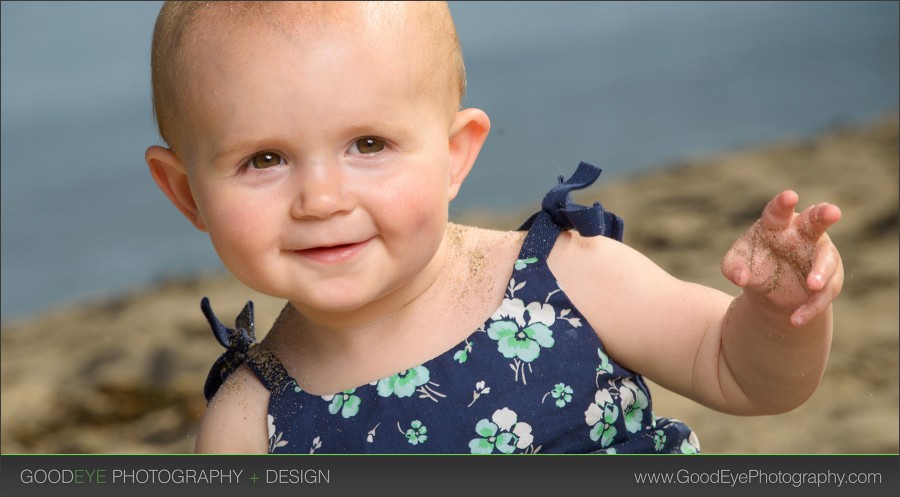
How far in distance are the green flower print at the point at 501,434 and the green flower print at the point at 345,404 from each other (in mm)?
149

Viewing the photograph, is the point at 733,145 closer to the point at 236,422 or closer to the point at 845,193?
the point at 845,193

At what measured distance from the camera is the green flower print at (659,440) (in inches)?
56.8

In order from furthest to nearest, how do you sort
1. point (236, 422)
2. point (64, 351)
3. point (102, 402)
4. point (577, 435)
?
point (64, 351)
point (102, 402)
point (236, 422)
point (577, 435)

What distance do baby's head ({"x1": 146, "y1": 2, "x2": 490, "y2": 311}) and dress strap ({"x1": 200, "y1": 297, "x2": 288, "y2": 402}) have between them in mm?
211

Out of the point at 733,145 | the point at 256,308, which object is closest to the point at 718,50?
the point at 733,145

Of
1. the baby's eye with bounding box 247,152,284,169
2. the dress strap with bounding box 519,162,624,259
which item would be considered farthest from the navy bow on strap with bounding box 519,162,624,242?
the baby's eye with bounding box 247,152,284,169

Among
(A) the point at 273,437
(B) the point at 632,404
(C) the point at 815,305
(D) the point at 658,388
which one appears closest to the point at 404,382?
(A) the point at 273,437

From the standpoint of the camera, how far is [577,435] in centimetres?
138

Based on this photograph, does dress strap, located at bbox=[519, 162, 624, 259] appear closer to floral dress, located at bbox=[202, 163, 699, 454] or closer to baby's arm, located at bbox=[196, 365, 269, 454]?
floral dress, located at bbox=[202, 163, 699, 454]

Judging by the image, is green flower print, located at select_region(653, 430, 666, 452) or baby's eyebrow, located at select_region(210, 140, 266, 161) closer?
baby's eyebrow, located at select_region(210, 140, 266, 161)

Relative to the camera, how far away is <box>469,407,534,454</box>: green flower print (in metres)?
1.36

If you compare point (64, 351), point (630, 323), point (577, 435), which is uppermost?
point (64, 351)

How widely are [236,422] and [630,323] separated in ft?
1.70

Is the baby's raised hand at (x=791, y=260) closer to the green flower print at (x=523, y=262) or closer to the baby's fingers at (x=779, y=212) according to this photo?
the baby's fingers at (x=779, y=212)
